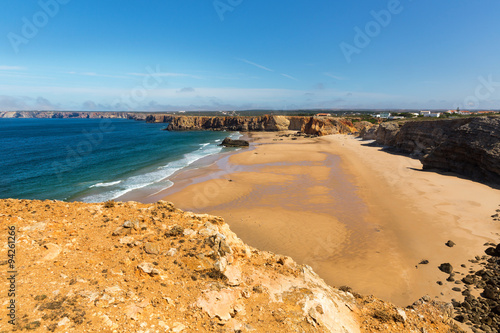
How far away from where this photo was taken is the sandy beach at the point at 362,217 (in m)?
11.8

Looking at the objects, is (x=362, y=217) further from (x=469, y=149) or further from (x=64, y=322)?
(x=64, y=322)

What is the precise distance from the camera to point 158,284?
600 centimetres

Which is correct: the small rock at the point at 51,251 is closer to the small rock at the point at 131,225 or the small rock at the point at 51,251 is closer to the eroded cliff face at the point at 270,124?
the small rock at the point at 131,225

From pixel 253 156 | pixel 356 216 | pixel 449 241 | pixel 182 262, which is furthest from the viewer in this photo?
Result: pixel 253 156

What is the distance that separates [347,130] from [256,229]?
75.8 meters

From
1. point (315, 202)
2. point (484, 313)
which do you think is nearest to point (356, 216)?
point (315, 202)

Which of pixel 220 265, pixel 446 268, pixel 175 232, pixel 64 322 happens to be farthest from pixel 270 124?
pixel 64 322

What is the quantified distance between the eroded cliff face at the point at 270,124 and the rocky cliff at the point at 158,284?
75707 millimetres

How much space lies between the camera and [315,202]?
20.9 m

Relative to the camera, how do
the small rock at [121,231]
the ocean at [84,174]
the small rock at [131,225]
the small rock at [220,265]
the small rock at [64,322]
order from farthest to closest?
the ocean at [84,174] < the small rock at [131,225] < the small rock at [121,231] < the small rock at [220,265] < the small rock at [64,322]

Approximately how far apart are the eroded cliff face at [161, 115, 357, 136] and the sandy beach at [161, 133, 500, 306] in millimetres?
51124

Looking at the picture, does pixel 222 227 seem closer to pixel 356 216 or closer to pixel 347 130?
pixel 356 216

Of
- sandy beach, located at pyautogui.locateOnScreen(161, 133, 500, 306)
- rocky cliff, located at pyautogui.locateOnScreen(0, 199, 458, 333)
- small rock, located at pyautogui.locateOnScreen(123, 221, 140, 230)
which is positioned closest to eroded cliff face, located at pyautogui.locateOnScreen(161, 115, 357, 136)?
sandy beach, located at pyautogui.locateOnScreen(161, 133, 500, 306)

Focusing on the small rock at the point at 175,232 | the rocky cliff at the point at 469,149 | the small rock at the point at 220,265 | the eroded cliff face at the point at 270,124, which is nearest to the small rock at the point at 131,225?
the small rock at the point at 175,232
